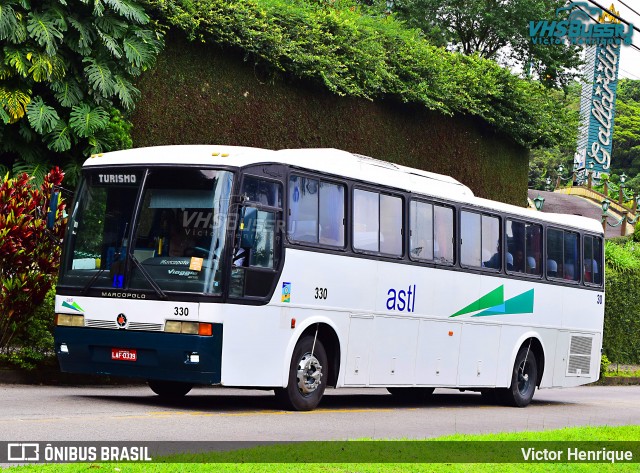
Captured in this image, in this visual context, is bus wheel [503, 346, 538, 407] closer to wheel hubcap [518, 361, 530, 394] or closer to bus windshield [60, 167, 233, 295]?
wheel hubcap [518, 361, 530, 394]

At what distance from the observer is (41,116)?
1911 centimetres

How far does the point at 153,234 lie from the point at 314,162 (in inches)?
98.7

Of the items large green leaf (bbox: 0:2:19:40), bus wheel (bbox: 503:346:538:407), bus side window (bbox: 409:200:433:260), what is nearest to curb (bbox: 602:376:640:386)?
bus wheel (bbox: 503:346:538:407)

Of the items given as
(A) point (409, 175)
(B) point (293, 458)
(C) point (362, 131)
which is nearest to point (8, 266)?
(A) point (409, 175)

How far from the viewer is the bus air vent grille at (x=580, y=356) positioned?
21.5m

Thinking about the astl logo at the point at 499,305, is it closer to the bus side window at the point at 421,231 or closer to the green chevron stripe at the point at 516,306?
the green chevron stripe at the point at 516,306

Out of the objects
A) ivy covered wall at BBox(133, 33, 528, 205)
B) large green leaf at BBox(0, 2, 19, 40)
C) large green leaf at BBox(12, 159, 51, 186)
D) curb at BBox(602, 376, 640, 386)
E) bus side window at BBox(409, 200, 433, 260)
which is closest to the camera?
bus side window at BBox(409, 200, 433, 260)

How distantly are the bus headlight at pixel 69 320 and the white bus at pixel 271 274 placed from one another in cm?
2

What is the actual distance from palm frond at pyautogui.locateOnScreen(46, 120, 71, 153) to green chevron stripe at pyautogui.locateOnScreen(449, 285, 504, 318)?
7.04 m

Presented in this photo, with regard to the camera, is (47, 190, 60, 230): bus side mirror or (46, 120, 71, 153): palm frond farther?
(46, 120, 71, 153): palm frond

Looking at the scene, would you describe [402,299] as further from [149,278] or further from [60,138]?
[60,138]

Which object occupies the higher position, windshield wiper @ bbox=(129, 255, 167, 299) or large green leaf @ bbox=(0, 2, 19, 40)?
large green leaf @ bbox=(0, 2, 19, 40)

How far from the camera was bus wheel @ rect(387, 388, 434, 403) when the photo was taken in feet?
65.1

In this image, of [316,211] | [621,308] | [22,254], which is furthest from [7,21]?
[621,308]
